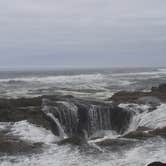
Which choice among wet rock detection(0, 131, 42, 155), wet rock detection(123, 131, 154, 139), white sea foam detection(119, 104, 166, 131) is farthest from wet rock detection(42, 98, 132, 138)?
wet rock detection(0, 131, 42, 155)

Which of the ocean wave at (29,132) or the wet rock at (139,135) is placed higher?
the ocean wave at (29,132)

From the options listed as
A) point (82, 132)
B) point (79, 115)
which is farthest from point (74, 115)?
point (82, 132)

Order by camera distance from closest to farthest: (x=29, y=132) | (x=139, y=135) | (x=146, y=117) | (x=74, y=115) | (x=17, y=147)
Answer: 1. (x=17, y=147)
2. (x=139, y=135)
3. (x=29, y=132)
4. (x=146, y=117)
5. (x=74, y=115)

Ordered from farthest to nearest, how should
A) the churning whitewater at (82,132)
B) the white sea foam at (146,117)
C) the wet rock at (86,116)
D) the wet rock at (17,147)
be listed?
the wet rock at (86,116), the white sea foam at (146,117), the wet rock at (17,147), the churning whitewater at (82,132)

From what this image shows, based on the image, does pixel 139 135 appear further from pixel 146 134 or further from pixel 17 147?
pixel 17 147

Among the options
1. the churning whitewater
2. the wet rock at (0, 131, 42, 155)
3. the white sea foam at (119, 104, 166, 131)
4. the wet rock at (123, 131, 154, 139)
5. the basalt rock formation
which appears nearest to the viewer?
the churning whitewater

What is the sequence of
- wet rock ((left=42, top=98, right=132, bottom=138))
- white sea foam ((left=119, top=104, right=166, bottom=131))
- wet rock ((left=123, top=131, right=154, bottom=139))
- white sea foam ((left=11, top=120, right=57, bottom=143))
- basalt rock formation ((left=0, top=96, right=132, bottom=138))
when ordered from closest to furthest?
white sea foam ((left=11, top=120, right=57, bottom=143)), wet rock ((left=123, top=131, right=154, bottom=139)), white sea foam ((left=119, top=104, right=166, bottom=131)), basalt rock formation ((left=0, top=96, right=132, bottom=138)), wet rock ((left=42, top=98, right=132, bottom=138))

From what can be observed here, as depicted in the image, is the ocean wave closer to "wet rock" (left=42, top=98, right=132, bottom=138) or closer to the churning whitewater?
the churning whitewater

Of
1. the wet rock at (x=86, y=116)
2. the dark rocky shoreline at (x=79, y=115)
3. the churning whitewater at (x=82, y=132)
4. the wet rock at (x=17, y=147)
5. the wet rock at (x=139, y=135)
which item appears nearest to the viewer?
the churning whitewater at (x=82, y=132)

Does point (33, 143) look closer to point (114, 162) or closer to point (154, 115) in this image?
point (114, 162)

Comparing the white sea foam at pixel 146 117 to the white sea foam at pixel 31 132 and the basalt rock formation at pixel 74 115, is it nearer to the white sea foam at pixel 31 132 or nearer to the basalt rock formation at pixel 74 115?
the basalt rock formation at pixel 74 115

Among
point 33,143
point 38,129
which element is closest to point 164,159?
point 33,143

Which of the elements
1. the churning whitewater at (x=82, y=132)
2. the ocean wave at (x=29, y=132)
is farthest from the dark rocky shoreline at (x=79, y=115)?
the ocean wave at (x=29, y=132)

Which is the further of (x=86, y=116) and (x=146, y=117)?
(x=86, y=116)
